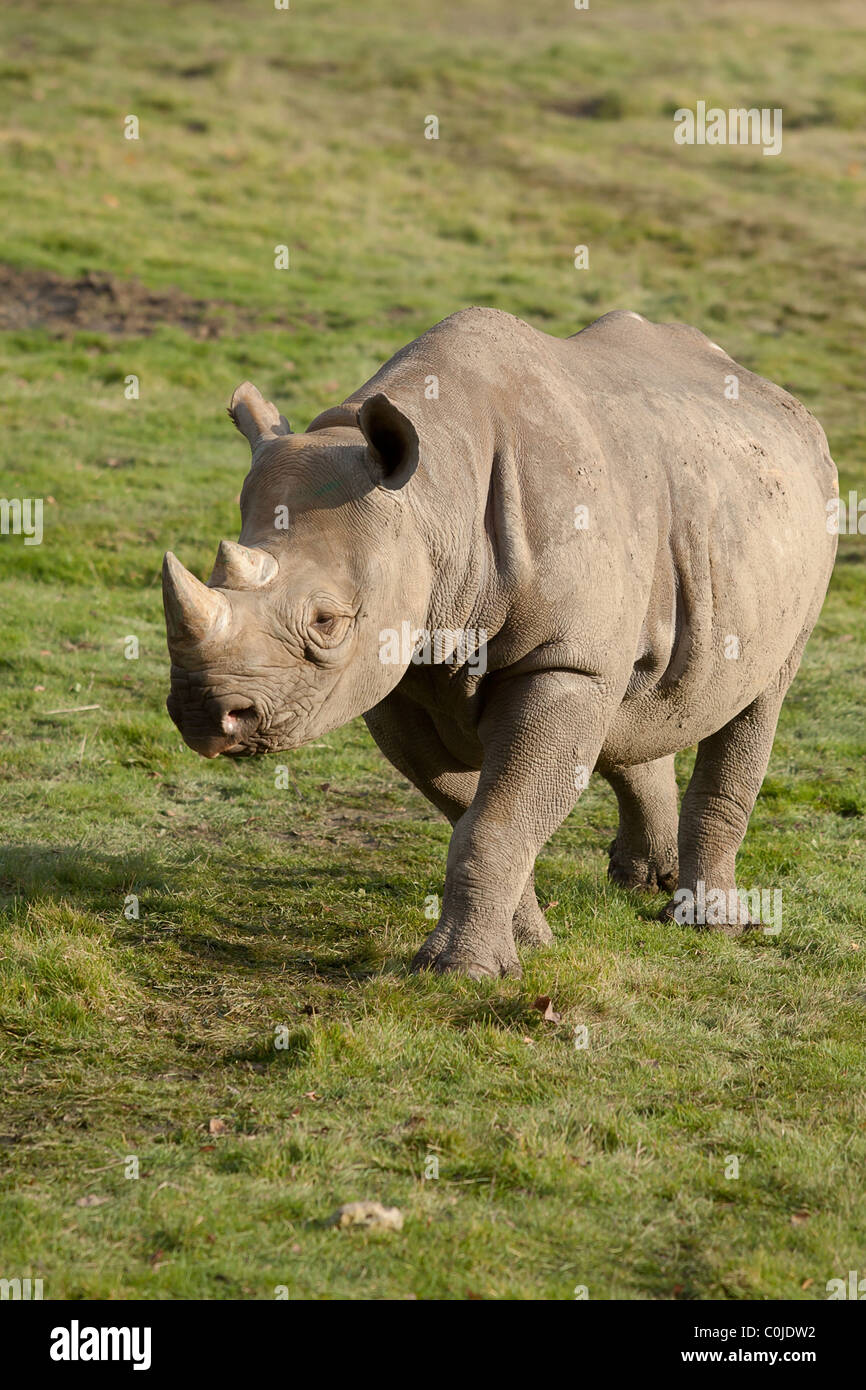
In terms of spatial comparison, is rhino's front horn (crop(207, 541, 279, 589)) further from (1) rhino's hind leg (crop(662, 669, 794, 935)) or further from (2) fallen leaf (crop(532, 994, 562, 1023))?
(1) rhino's hind leg (crop(662, 669, 794, 935))

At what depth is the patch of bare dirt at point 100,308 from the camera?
60.5 feet

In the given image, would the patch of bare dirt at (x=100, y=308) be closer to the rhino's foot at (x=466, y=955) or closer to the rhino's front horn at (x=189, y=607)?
the rhino's foot at (x=466, y=955)

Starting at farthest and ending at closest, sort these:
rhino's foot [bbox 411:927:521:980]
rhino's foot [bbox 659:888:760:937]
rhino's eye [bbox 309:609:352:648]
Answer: rhino's foot [bbox 659:888:760:937]
rhino's foot [bbox 411:927:521:980]
rhino's eye [bbox 309:609:352:648]

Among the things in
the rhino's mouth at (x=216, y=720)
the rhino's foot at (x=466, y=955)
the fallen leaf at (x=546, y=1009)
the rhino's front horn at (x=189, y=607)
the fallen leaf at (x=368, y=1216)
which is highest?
the rhino's front horn at (x=189, y=607)

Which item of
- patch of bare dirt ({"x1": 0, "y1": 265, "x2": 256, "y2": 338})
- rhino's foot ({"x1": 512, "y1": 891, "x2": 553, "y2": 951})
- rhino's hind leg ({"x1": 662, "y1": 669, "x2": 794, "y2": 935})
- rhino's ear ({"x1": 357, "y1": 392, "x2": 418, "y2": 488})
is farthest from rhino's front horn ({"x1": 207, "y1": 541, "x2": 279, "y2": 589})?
patch of bare dirt ({"x1": 0, "y1": 265, "x2": 256, "y2": 338})

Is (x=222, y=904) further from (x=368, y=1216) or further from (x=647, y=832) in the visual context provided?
(x=368, y=1216)

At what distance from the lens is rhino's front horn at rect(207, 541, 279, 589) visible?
209 inches

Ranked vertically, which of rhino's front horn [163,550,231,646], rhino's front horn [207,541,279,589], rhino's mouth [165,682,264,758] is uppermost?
Answer: rhino's front horn [207,541,279,589]

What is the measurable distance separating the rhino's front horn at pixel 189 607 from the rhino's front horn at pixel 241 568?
0.33ft

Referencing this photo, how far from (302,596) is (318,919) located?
247cm

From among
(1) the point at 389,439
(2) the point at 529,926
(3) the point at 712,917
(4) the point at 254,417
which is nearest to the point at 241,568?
(1) the point at 389,439

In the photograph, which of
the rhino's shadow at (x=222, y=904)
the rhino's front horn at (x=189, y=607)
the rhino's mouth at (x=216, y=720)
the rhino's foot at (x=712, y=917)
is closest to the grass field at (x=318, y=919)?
the rhino's shadow at (x=222, y=904)


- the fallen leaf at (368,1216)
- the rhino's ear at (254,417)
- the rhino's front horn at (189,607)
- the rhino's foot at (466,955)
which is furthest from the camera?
the rhino's foot at (466,955)

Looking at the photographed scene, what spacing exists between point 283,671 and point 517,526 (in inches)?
49.6
